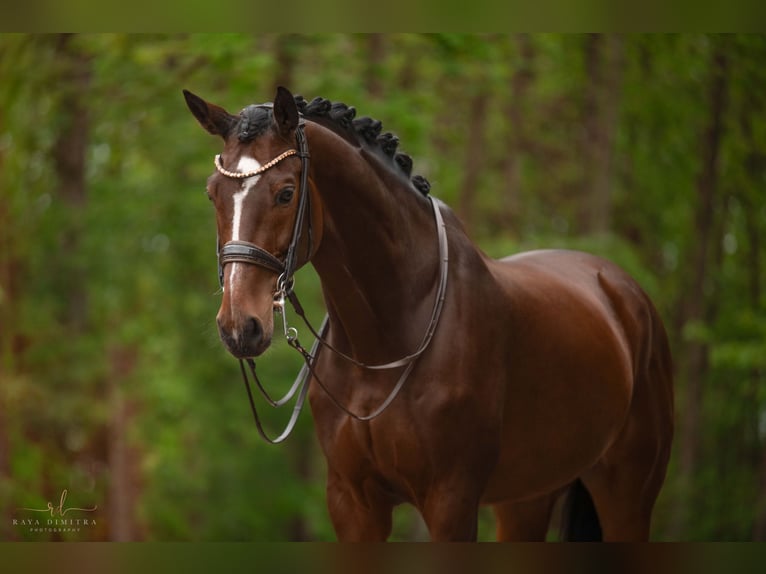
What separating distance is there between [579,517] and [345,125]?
2.06 metres

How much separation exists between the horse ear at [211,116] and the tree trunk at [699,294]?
21.4ft

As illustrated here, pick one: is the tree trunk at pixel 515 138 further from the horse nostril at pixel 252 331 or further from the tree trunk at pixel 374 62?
the horse nostril at pixel 252 331

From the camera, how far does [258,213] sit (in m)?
2.98

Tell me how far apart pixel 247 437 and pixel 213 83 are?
3525mm

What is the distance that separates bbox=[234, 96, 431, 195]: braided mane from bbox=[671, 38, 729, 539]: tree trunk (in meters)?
5.99

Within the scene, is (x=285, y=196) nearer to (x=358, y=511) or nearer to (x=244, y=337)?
(x=244, y=337)

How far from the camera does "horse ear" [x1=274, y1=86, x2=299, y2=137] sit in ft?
9.89

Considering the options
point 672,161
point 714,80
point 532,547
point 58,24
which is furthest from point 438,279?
point 672,161

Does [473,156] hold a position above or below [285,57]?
below

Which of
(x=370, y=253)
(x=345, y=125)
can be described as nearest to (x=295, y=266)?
(x=370, y=253)

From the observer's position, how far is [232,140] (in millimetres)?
3096

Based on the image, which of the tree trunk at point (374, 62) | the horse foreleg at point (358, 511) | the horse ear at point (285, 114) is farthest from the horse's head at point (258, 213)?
the tree trunk at point (374, 62)

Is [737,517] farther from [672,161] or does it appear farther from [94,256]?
[94,256]

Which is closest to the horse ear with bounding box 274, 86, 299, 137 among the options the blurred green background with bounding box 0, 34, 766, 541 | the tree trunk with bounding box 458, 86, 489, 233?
the blurred green background with bounding box 0, 34, 766, 541
